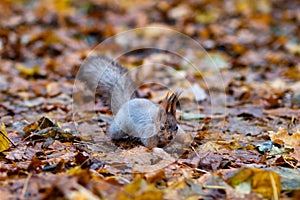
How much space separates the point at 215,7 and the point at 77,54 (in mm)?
2214

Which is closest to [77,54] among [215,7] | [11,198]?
[215,7]

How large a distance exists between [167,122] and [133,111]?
0.19 metres

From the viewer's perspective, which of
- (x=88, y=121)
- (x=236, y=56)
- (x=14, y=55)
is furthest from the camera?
(x=236, y=56)

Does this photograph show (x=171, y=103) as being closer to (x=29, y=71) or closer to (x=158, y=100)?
(x=158, y=100)

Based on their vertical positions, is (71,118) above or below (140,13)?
below

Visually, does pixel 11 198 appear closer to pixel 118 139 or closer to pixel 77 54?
pixel 118 139

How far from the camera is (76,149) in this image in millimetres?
2064

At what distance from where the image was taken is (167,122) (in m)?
2.13

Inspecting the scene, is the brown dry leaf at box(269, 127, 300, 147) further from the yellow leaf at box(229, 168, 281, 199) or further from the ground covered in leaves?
the yellow leaf at box(229, 168, 281, 199)

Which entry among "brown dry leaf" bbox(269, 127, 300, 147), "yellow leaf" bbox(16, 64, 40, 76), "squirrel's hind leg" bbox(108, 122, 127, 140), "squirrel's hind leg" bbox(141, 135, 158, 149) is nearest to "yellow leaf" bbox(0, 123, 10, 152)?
"squirrel's hind leg" bbox(108, 122, 127, 140)

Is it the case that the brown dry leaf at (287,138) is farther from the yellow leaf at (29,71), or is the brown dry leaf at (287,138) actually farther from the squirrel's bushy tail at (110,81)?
the yellow leaf at (29,71)

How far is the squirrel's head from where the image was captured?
83.0 inches

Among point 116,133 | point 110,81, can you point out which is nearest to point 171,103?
point 116,133

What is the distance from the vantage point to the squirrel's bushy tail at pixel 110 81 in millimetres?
2471
